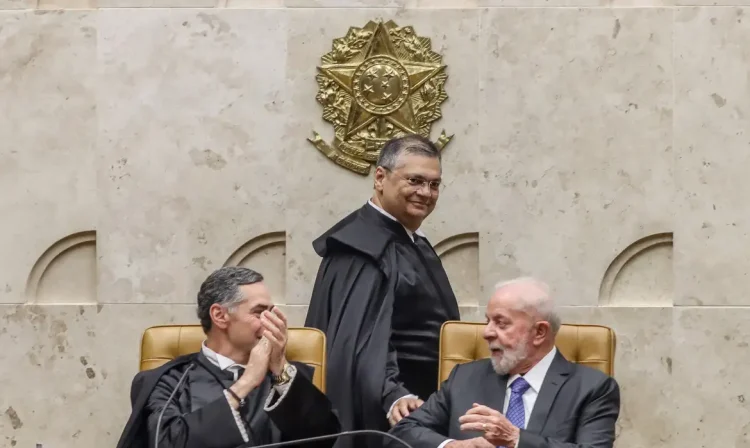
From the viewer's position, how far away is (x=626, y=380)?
5.69m

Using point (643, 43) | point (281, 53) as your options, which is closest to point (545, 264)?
point (643, 43)

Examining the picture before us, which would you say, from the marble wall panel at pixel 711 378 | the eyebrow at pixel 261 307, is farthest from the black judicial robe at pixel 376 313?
the marble wall panel at pixel 711 378

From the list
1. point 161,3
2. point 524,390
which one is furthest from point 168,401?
point 161,3

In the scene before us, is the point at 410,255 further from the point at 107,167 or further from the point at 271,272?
the point at 107,167

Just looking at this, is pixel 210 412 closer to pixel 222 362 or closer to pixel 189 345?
pixel 222 362

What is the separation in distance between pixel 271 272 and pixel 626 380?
138cm

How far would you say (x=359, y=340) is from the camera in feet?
16.2

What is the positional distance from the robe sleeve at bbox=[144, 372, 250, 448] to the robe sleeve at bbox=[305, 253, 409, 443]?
1.76ft

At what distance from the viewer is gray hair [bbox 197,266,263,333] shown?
4664 mm

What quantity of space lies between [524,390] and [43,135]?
2331 mm

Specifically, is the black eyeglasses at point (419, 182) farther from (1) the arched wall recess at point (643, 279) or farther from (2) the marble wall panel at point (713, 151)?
(2) the marble wall panel at point (713, 151)

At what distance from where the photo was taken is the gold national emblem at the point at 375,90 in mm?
5754

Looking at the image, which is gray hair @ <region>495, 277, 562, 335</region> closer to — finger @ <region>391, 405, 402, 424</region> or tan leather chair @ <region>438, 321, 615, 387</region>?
tan leather chair @ <region>438, 321, 615, 387</region>

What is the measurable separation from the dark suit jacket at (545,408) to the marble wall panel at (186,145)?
4.80ft
